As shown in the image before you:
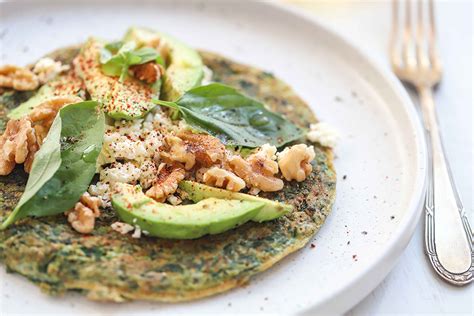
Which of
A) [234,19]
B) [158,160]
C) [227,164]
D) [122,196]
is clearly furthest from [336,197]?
[234,19]

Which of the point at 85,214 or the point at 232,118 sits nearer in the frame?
the point at 85,214

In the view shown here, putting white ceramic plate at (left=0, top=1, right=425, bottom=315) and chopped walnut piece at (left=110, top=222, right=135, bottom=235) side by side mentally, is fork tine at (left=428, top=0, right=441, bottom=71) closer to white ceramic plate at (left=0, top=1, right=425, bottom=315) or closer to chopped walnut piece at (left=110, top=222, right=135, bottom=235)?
white ceramic plate at (left=0, top=1, right=425, bottom=315)

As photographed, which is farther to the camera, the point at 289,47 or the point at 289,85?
the point at 289,47

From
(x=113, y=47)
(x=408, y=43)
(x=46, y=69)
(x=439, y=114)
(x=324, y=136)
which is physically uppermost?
(x=113, y=47)

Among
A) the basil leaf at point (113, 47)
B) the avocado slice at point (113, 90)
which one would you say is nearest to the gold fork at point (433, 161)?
the avocado slice at point (113, 90)

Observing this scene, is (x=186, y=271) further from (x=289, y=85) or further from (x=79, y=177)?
(x=289, y=85)

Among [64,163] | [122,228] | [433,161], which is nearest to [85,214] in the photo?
[122,228]

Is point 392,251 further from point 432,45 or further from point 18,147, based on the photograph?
point 432,45
